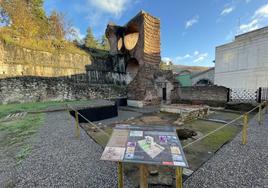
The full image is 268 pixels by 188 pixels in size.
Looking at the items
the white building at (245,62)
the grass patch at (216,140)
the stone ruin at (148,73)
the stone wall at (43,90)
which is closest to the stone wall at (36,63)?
the stone wall at (43,90)

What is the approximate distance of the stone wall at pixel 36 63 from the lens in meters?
14.1

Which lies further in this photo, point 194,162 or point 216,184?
point 194,162

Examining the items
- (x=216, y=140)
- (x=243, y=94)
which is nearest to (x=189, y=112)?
(x=216, y=140)

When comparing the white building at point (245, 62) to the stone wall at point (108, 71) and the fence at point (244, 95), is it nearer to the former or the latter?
the fence at point (244, 95)

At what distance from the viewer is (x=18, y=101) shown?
12.8 meters

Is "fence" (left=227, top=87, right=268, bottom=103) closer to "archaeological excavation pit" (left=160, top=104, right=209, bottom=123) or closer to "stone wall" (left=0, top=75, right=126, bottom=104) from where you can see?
"archaeological excavation pit" (left=160, top=104, right=209, bottom=123)

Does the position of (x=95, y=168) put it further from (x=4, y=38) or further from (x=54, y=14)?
(x=54, y=14)

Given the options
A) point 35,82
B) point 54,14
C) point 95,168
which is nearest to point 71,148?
point 95,168

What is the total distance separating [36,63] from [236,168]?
2031 cm

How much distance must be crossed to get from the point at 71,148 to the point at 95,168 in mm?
1374

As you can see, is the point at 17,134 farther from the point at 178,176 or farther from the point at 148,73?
the point at 148,73

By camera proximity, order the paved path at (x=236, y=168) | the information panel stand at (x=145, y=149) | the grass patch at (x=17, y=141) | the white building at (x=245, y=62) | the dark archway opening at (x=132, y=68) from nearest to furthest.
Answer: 1. the information panel stand at (x=145, y=149)
2. the paved path at (x=236, y=168)
3. the grass patch at (x=17, y=141)
4. the white building at (x=245, y=62)
5. the dark archway opening at (x=132, y=68)

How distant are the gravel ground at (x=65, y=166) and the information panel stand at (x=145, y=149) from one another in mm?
911

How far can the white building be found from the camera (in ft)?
47.5
